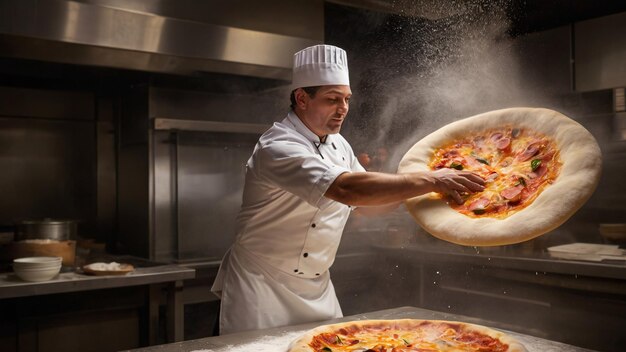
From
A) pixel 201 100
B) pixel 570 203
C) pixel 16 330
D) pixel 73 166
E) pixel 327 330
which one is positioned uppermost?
pixel 201 100

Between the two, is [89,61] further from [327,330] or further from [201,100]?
[327,330]

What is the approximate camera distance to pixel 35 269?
2.91m

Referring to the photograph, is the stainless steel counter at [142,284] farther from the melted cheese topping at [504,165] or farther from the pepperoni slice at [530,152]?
the pepperoni slice at [530,152]

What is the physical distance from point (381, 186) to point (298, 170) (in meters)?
0.28

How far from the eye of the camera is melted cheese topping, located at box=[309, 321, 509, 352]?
1.74 m

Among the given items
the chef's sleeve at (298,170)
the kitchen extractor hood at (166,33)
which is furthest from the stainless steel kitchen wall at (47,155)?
the chef's sleeve at (298,170)

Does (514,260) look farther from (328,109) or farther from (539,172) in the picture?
(328,109)

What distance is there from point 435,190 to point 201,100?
9.11 feet

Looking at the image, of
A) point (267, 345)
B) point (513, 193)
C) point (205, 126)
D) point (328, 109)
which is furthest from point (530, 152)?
point (205, 126)

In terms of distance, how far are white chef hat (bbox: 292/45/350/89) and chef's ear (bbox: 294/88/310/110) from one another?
22 millimetres

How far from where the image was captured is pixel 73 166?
4.36 meters

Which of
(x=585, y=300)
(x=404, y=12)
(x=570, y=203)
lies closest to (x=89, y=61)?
(x=404, y=12)

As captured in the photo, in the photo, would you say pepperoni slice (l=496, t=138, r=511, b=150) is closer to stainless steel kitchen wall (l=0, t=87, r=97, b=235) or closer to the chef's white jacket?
the chef's white jacket

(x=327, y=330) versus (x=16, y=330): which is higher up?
(x=327, y=330)
